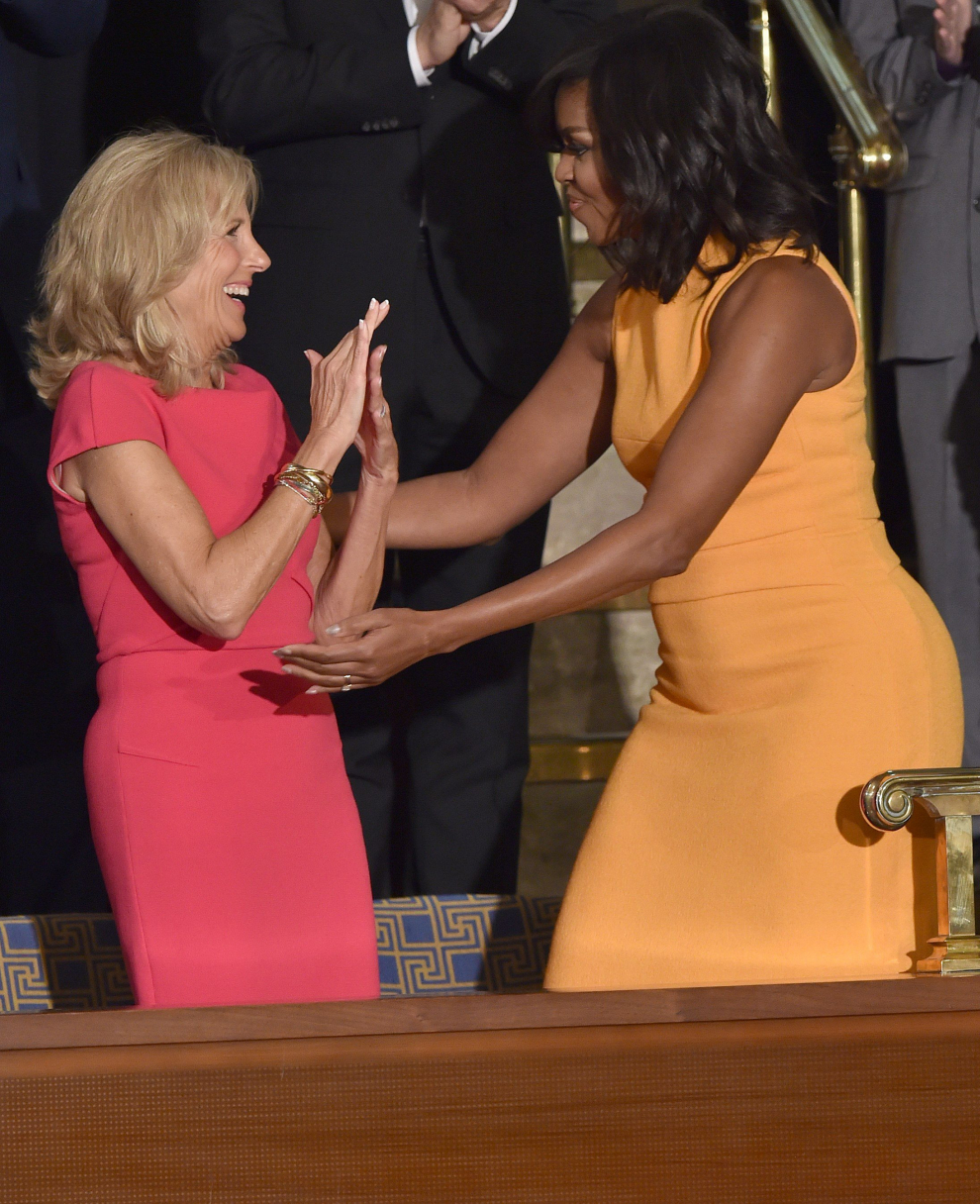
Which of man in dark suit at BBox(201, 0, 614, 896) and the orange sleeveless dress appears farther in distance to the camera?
man in dark suit at BBox(201, 0, 614, 896)

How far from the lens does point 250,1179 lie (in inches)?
42.0

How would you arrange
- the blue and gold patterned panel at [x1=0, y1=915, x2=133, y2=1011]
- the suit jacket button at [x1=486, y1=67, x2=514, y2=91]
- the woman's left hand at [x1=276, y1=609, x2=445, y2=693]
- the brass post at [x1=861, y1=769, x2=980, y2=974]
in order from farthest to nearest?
the suit jacket button at [x1=486, y1=67, x2=514, y2=91] < the blue and gold patterned panel at [x1=0, y1=915, x2=133, y2=1011] < the woman's left hand at [x1=276, y1=609, x2=445, y2=693] < the brass post at [x1=861, y1=769, x2=980, y2=974]

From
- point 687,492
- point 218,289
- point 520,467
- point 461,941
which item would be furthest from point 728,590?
point 461,941

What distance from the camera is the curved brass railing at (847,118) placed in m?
2.58

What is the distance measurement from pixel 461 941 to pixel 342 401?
3.05 ft

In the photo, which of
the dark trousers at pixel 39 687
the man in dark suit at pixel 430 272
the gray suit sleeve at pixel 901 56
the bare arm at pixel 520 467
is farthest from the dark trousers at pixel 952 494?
the dark trousers at pixel 39 687

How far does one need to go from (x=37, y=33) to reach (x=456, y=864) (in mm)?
1513

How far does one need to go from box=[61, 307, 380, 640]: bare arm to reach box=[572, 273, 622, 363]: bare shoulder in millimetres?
535

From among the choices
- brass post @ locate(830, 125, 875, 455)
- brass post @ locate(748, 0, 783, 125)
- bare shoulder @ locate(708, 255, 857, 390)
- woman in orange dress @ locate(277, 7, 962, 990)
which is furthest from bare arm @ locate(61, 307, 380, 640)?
brass post @ locate(748, 0, 783, 125)

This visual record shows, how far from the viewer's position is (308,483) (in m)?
1.63

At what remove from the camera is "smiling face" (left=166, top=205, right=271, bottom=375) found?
1725mm

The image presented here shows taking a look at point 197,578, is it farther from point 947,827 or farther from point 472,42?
point 472,42

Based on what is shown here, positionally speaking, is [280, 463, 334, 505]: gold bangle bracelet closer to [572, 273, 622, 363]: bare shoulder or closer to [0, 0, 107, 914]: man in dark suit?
[572, 273, 622, 363]: bare shoulder

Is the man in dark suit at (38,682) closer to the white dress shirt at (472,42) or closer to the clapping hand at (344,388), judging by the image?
the white dress shirt at (472,42)
